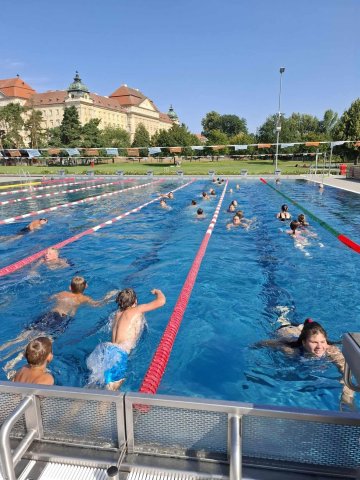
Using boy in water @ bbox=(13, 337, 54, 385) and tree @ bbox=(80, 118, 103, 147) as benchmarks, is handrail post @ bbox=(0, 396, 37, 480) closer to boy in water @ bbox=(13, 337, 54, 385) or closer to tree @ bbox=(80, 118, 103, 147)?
boy in water @ bbox=(13, 337, 54, 385)

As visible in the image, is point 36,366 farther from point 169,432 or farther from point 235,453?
point 235,453

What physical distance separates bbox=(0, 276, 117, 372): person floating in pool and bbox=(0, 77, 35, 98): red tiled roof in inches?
4036

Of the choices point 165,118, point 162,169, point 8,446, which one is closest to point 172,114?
point 165,118

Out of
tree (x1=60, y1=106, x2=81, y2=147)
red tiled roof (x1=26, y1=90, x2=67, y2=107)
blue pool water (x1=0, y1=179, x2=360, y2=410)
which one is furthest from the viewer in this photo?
red tiled roof (x1=26, y1=90, x2=67, y2=107)

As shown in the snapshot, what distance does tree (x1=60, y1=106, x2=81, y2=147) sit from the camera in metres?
61.9

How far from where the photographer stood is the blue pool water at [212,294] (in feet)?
13.1

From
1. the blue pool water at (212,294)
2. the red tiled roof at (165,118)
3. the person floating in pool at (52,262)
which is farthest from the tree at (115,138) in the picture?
the person floating in pool at (52,262)

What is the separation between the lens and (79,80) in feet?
286

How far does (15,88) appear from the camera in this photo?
91.8 meters

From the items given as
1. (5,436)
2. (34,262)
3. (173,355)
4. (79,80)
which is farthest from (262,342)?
(79,80)

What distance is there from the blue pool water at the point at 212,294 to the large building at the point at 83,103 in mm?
83319

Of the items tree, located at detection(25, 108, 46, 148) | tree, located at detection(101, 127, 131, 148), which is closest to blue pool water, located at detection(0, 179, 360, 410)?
tree, located at detection(101, 127, 131, 148)

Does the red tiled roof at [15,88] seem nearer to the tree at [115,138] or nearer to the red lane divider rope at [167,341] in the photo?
the tree at [115,138]

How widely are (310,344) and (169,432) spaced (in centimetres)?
240
